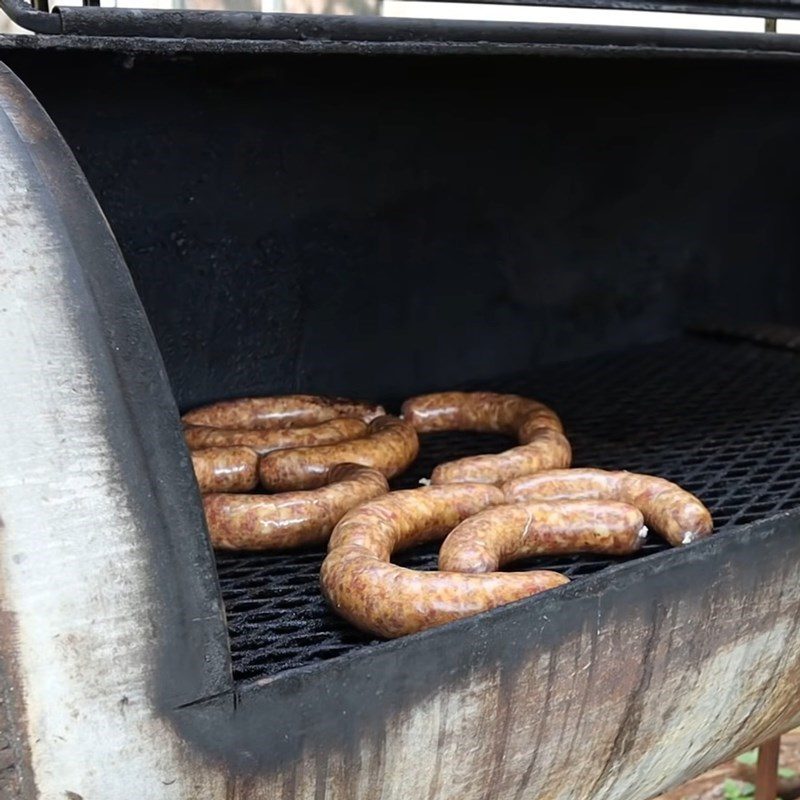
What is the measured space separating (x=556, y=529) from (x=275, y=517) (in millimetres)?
556

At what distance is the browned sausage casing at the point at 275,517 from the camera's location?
2094 millimetres

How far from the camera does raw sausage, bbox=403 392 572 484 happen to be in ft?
7.85

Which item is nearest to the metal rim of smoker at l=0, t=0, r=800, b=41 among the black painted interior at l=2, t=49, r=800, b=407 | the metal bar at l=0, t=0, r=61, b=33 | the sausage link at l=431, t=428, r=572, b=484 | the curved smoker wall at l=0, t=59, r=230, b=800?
the metal bar at l=0, t=0, r=61, b=33

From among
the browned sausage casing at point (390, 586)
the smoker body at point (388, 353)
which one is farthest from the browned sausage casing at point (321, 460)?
the browned sausage casing at point (390, 586)

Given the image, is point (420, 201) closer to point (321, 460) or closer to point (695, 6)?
point (321, 460)

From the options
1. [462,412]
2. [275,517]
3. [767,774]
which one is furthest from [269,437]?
[767,774]

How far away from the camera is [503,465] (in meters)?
2.39

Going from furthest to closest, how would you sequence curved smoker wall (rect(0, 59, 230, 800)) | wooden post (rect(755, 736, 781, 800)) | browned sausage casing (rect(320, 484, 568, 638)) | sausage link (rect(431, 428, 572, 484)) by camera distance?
wooden post (rect(755, 736, 781, 800)) → sausage link (rect(431, 428, 572, 484)) → browned sausage casing (rect(320, 484, 568, 638)) → curved smoker wall (rect(0, 59, 230, 800))

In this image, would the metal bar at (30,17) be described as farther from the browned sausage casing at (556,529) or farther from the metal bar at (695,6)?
the browned sausage casing at (556,529)

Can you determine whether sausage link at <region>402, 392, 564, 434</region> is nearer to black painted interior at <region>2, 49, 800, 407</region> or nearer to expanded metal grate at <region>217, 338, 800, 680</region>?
expanded metal grate at <region>217, 338, 800, 680</region>

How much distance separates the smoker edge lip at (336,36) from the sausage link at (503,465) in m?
0.91

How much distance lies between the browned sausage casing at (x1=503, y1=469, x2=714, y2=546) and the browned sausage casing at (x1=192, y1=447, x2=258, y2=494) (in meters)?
0.60

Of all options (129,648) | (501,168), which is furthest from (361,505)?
(501,168)

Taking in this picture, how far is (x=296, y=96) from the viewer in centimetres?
272
